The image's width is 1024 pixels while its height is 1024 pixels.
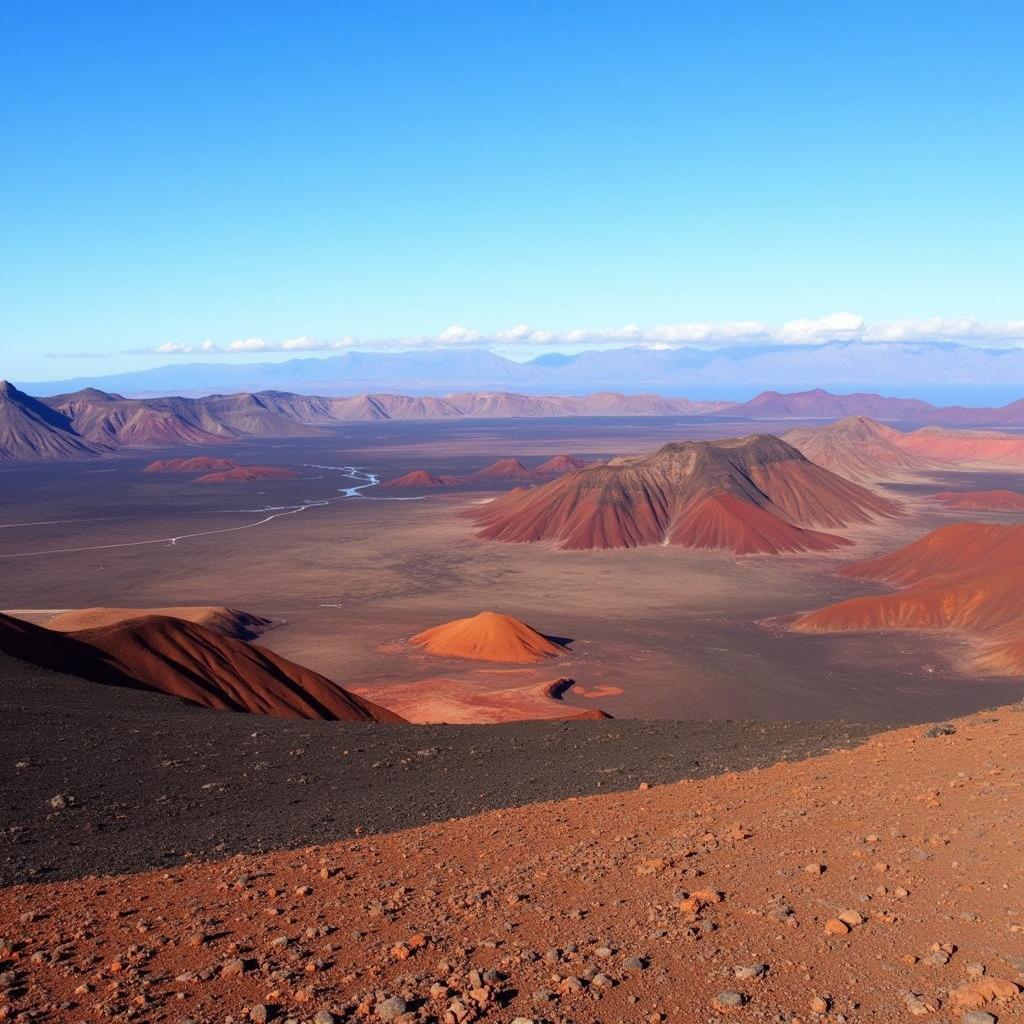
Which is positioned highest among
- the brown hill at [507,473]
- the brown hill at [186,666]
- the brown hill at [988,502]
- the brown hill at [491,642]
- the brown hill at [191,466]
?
the brown hill at [191,466]

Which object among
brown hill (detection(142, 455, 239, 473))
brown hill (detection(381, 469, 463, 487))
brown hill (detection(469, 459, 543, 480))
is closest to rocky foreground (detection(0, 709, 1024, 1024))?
brown hill (detection(381, 469, 463, 487))

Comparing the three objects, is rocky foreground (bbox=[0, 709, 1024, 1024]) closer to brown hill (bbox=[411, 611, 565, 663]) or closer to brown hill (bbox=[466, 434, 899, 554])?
brown hill (bbox=[411, 611, 565, 663])

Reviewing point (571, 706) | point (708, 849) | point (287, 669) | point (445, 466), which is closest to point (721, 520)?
point (571, 706)

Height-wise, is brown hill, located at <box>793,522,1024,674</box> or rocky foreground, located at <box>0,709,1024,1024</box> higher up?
rocky foreground, located at <box>0,709,1024,1024</box>

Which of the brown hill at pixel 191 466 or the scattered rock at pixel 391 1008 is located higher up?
the brown hill at pixel 191 466

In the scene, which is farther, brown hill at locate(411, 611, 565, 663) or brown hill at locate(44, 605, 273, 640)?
brown hill at locate(411, 611, 565, 663)

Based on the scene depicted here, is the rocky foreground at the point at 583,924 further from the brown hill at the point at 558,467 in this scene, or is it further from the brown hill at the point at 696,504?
the brown hill at the point at 558,467

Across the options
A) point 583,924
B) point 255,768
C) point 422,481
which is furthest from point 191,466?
point 583,924

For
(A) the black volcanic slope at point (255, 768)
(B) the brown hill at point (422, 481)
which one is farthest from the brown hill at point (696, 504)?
(A) the black volcanic slope at point (255, 768)
